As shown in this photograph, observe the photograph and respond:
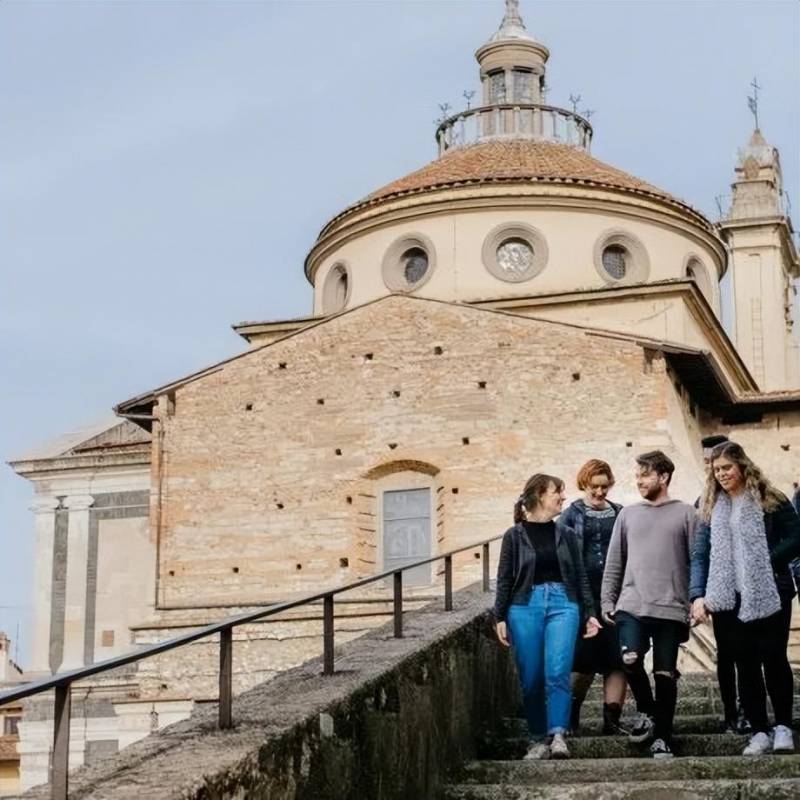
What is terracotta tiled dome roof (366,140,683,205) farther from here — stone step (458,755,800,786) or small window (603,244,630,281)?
stone step (458,755,800,786)

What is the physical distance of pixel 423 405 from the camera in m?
26.4

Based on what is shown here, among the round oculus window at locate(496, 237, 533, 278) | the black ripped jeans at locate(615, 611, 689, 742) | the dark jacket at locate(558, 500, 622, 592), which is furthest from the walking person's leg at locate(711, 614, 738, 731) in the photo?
the round oculus window at locate(496, 237, 533, 278)

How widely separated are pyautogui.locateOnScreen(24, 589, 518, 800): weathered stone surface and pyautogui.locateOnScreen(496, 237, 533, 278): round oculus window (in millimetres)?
20671

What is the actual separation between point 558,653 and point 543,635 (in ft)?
0.53

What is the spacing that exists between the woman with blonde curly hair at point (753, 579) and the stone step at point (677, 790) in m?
0.90

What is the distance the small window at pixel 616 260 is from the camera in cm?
3169

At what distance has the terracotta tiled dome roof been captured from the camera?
3153 cm

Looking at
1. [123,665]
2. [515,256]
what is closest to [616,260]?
[515,256]

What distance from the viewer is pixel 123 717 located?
75.7ft

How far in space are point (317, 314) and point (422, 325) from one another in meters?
7.10

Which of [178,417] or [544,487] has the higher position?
[178,417]

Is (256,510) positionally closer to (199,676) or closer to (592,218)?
(199,676)

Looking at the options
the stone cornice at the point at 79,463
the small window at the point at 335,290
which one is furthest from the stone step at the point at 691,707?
the stone cornice at the point at 79,463

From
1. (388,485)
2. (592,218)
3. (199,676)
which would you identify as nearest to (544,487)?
(199,676)
